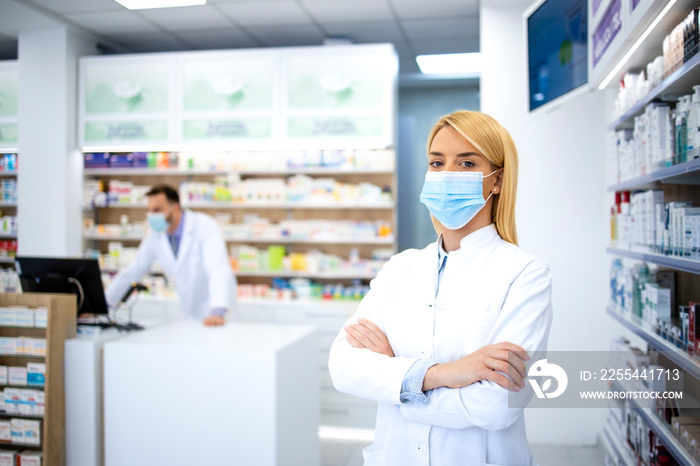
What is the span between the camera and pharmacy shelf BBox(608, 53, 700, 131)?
1824 millimetres

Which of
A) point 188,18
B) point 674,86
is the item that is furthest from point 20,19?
point 674,86

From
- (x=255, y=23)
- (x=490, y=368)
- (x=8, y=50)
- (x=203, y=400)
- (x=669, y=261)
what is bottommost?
(x=203, y=400)

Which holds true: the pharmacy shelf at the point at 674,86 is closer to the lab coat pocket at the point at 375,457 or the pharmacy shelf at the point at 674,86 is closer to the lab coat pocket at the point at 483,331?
the lab coat pocket at the point at 483,331

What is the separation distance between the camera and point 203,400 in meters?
2.69

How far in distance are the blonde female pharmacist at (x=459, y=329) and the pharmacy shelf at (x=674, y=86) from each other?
773mm

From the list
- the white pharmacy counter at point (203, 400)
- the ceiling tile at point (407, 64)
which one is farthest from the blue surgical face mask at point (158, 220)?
the ceiling tile at point (407, 64)

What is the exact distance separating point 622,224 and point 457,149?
1740mm

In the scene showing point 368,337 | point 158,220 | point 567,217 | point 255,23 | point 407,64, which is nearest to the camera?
point 368,337

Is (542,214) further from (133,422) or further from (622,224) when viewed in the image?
(133,422)

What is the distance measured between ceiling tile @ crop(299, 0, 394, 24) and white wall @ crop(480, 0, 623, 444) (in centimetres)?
93

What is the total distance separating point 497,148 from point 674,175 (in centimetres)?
92

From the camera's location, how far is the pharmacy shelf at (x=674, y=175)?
1.85 metres

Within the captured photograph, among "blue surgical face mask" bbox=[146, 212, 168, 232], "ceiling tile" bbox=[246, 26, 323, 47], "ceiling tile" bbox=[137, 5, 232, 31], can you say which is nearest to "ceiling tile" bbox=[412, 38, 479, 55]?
"ceiling tile" bbox=[246, 26, 323, 47]

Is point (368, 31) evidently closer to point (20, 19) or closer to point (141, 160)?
point (141, 160)
